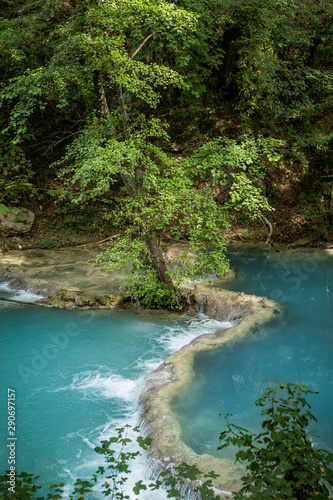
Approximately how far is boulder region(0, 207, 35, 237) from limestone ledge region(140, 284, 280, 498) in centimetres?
678

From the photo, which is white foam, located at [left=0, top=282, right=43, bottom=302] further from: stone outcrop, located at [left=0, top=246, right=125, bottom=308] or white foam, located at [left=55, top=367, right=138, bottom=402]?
white foam, located at [left=55, top=367, right=138, bottom=402]

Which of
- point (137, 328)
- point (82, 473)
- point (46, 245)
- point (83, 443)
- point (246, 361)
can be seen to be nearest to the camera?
point (82, 473)

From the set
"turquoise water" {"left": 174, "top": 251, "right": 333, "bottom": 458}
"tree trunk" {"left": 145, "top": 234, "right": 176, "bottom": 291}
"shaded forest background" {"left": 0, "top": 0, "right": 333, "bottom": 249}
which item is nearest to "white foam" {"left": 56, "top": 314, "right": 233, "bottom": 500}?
"turquoise water" {"left": 174, "top": 251, "right": 333, "bottom": 458}

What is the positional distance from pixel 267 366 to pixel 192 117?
10.2 m

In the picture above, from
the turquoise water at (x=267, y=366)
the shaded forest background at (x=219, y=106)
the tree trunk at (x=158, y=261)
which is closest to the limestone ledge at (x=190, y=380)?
the turquoise water at (x=267, y=366)

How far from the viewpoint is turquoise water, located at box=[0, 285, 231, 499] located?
4.75 m

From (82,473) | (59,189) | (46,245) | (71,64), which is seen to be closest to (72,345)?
(82,473)

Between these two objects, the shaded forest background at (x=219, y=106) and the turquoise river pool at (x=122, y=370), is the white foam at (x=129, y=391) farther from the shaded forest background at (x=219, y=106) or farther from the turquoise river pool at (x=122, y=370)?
the shaded forest background at (x=219, y=106)

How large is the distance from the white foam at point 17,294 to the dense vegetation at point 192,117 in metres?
2.13

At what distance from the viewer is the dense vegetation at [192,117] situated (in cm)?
750

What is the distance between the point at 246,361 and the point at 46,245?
844 cm

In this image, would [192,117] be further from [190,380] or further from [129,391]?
[129,391]

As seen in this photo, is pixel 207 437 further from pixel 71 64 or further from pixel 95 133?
pixel 71 64

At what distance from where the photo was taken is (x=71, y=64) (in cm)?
696
